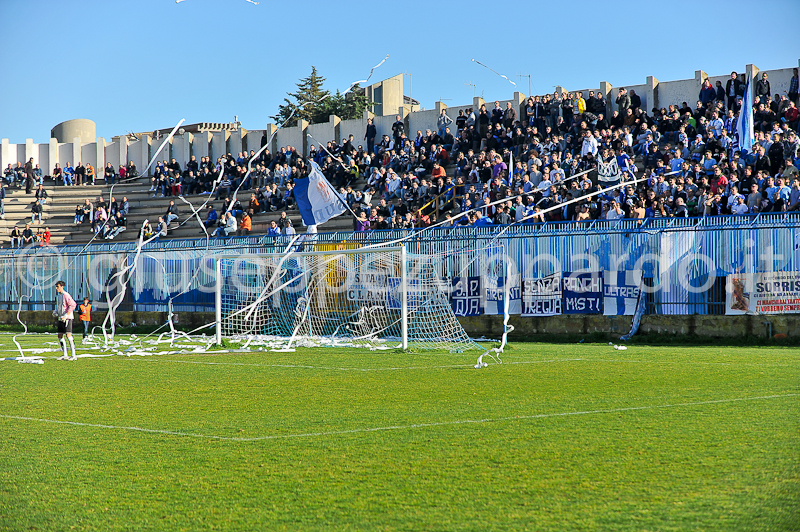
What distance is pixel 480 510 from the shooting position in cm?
525

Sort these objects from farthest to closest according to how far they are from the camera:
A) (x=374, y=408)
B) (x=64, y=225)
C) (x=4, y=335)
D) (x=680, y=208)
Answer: (x=64, y=225)
(x=4, y=335)
(x=680, y=208)
(x=374, y=408)

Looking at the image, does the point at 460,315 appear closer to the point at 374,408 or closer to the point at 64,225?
the point at 374,408

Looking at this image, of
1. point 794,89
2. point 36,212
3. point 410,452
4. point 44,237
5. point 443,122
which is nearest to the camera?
point 410,452

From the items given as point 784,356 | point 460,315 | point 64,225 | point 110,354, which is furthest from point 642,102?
point 64,225

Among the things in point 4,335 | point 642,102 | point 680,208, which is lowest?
point 4,335

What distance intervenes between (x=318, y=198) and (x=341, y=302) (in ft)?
16.2

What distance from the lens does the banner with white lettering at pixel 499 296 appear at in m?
21.4

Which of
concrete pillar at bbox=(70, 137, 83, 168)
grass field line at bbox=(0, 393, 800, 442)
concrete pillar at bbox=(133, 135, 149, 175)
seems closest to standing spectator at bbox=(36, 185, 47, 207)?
concrete pillar at bbox=(133, 135, 149, 175)

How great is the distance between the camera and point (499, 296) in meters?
21.6

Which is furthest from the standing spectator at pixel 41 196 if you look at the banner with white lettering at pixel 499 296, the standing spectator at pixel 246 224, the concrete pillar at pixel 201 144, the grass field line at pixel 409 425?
the grass field line at pixel 409 425

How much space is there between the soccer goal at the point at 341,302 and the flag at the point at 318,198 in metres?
2.49

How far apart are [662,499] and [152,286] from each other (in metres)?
24.3

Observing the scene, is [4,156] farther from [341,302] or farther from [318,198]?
[341,302]

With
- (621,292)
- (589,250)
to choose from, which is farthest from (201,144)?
(621,292)
